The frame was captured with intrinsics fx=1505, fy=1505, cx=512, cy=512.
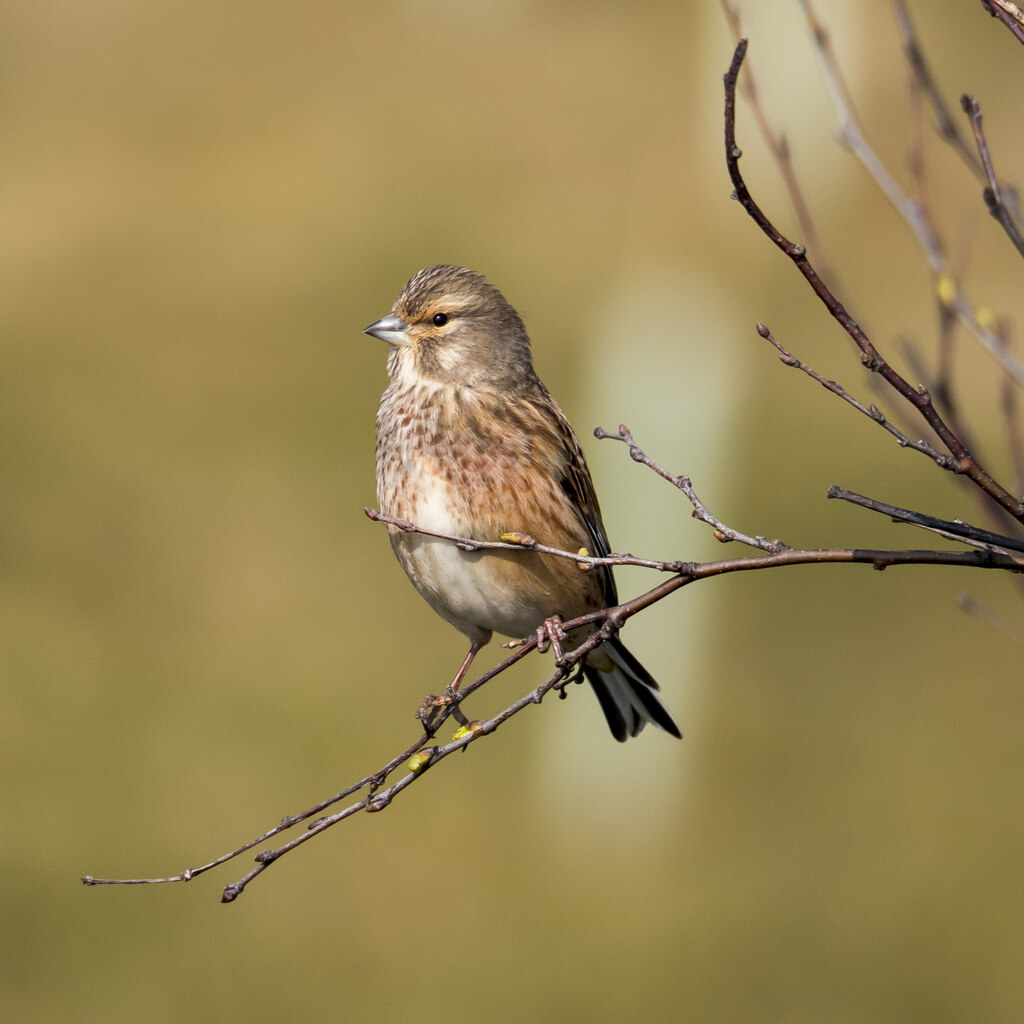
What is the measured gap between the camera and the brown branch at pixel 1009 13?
2229 mm

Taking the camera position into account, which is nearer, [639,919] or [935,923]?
[935,923]

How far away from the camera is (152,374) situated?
13.5 meters

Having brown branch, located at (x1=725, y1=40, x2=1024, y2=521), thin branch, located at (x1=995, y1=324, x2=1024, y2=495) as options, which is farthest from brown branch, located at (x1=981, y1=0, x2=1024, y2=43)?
thin branch, located at (x1=995, y1=324, x2=1024, y2=495)

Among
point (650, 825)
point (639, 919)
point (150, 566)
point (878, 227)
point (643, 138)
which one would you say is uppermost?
point (643, 138)

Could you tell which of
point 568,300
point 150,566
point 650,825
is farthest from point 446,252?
point 650,825

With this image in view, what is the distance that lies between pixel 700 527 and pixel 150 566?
4394mm

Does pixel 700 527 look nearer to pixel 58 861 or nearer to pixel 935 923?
pixel 935 923

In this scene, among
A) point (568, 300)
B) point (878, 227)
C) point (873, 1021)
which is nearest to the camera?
point (873, 1021)

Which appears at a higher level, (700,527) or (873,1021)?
(700,527)

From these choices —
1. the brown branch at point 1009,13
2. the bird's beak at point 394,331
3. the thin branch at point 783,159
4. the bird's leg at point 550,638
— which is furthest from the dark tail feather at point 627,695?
the brown branch at point 1009,13

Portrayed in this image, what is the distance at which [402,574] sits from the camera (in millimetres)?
11664

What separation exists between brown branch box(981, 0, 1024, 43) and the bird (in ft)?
5.96

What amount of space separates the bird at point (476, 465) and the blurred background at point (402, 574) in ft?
7.70

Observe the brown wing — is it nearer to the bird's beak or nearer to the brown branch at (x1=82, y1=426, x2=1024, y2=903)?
the bird's beak
